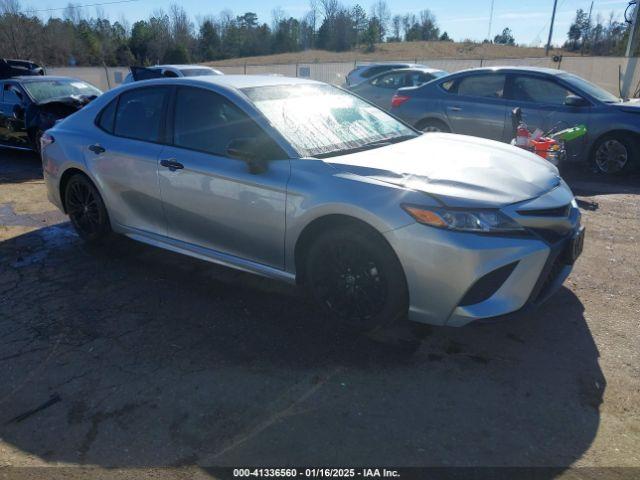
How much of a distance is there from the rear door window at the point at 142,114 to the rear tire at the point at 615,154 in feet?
20.9

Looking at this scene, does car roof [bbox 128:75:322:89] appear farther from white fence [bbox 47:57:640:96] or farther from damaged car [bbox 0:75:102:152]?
white fence [bbox 47:57:640:96]

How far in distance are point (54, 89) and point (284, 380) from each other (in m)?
9.25

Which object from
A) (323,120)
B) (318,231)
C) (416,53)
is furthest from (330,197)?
(416,53)

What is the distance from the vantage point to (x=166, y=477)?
7.80 ft

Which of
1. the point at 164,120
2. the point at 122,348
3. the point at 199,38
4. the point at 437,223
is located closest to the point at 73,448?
the point at 122,348

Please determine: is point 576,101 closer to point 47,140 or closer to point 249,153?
point 249,153

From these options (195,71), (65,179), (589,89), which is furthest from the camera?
(195,71)

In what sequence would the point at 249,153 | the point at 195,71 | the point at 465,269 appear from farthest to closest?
the point at 195,71 → the point at 249,153 → the point at 465,269

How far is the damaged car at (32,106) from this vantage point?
9.29 meters

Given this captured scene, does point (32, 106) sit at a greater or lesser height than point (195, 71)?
lesser

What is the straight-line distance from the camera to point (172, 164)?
409 centimetres

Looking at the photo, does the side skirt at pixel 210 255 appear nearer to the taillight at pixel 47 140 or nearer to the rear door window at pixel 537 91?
the taillight at pixel 47 140

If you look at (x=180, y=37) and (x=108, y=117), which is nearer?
(x=108, y=117)

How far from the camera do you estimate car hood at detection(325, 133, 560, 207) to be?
313cm
